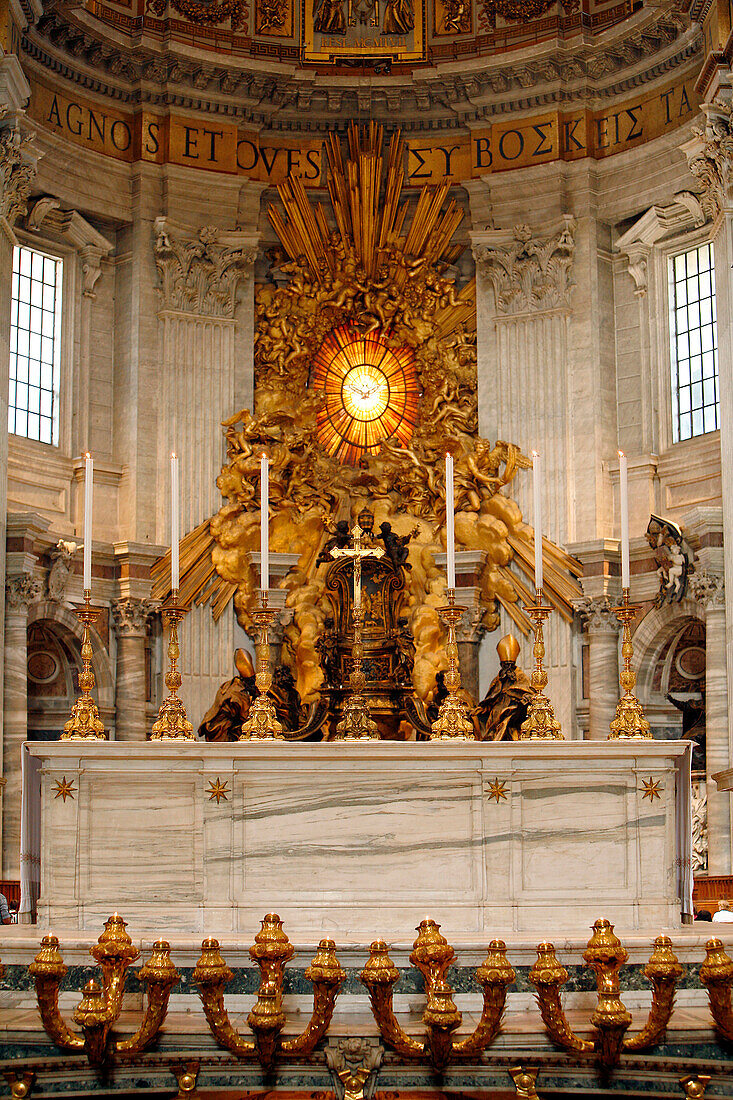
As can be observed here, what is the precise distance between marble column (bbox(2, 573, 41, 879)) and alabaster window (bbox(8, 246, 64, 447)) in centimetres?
249

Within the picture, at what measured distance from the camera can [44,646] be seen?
57.6 ft

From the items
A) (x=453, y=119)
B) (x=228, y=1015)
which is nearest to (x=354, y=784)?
(x=228, y=1015)

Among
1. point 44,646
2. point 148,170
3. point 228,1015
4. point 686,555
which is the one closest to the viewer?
point 228,1015

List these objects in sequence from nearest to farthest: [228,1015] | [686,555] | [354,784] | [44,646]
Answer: [228,1015] < [354,784] < [686,555] < [44,646]

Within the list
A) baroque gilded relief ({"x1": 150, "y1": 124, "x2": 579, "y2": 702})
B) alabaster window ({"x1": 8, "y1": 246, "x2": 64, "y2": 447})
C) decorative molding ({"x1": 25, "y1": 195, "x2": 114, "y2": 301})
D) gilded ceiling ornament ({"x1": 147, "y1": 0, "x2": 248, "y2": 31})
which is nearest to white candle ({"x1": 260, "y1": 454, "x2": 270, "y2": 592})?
baroque gilded relief ({"x1": 150, "y1": 124, "x2": 579, "y2": 702})

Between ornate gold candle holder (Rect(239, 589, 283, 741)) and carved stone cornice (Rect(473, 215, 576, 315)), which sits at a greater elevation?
carved stone cornice (Rect(473, 215, 576, 315))

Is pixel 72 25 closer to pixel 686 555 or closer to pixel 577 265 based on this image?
pixel 577 265

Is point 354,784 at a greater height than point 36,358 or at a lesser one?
lesser

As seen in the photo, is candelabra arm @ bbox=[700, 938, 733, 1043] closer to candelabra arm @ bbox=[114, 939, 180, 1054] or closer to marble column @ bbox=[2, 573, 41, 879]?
candelabra arm @ bbox=[114, 939, 180, 1054]

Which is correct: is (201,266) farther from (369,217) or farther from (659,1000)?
(659,1000)

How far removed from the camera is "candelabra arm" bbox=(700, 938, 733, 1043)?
8258mm

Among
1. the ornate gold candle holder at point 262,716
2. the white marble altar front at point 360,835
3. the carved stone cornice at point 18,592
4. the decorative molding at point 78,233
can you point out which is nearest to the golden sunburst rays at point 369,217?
the decorative molding at point 78,233

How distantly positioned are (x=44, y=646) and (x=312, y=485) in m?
3.74

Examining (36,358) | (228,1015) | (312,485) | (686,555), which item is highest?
(36,358)
